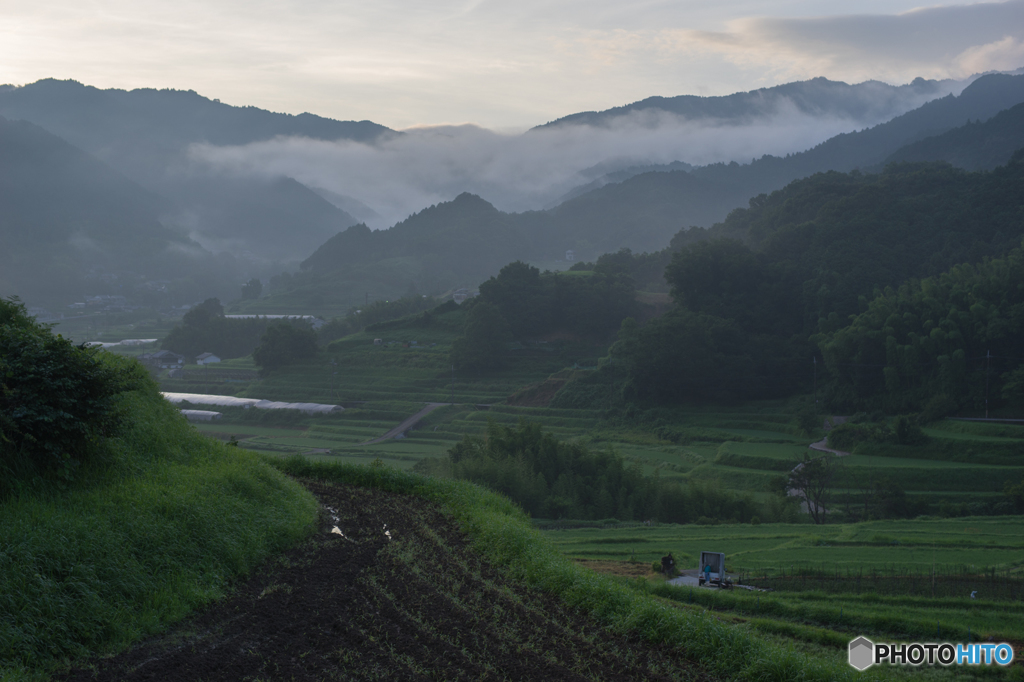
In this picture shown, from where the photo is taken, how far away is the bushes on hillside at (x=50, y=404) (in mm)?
8094

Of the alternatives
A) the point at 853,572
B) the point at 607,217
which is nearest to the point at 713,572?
the point at 853,572

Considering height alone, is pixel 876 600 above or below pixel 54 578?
below

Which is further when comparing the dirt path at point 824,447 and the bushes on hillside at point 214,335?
the bushes on hillside at point 214,335

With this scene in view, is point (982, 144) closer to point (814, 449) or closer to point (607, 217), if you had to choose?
point (607, 217)

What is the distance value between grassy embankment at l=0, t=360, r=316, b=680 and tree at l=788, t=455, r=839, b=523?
84.6 feet

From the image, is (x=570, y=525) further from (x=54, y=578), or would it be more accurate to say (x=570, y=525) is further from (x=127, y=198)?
(x=127, y=198)

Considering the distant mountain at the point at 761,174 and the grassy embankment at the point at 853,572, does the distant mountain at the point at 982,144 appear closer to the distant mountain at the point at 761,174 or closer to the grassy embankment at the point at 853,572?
the distant mountain at the point at 761,174

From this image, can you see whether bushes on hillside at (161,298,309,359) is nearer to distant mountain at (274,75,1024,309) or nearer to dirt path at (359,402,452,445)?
dirt path at (359,402,452,445)

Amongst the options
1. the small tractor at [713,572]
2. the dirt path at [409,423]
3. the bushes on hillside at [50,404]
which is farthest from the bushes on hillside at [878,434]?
the bushes on hillside at [50,404]

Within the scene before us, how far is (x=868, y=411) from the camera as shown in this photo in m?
44.2

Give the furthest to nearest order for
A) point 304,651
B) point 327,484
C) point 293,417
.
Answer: point 293,417 < point 327,484 < point 304,651

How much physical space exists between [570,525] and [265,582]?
1751 cm

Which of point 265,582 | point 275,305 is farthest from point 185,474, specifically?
point 275,305

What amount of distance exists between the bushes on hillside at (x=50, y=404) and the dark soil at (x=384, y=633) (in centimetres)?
274
